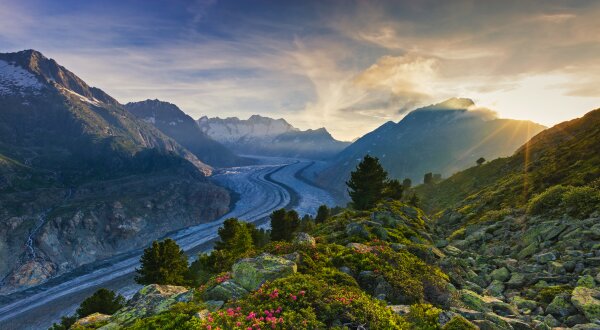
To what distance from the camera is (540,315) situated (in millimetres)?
13852

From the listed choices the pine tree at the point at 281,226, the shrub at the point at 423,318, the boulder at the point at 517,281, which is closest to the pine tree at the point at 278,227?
the pine tree at the point at 281,226

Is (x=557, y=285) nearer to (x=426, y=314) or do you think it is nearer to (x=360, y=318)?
(x=426, y=314)

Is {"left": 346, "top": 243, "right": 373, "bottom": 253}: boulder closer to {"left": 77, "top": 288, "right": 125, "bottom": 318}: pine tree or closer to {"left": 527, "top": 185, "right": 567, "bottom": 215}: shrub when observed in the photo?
{"left": 527, "top": 185, "right": 567, "bottom": 215}: shrub

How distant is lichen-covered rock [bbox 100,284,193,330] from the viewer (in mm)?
13993

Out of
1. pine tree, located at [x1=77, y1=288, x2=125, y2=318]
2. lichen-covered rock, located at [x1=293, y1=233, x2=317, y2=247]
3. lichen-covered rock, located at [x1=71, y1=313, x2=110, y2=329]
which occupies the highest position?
lichen-covered rock, located at [x1=293, y1=233, x2=317, y2=247]

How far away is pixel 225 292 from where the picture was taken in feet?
46.4

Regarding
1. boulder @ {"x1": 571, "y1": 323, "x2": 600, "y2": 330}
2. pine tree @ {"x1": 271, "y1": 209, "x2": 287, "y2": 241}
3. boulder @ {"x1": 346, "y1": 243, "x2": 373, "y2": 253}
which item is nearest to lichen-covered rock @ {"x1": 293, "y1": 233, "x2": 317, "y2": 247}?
boulder @ {"x1": 346, "y1": 243, "x2": 373, "y2": 253}

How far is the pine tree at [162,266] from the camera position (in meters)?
44.2

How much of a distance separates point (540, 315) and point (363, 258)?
844 centimetres

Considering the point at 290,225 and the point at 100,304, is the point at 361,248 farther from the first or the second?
the point at 290,225

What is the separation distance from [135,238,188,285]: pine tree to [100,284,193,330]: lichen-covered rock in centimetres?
3011

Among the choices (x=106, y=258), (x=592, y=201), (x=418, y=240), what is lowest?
(x=106, y=258)

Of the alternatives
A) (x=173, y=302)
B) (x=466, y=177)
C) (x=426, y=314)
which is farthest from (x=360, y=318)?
(x=466, y=177)

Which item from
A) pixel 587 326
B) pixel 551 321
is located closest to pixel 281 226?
pixel 551 321
